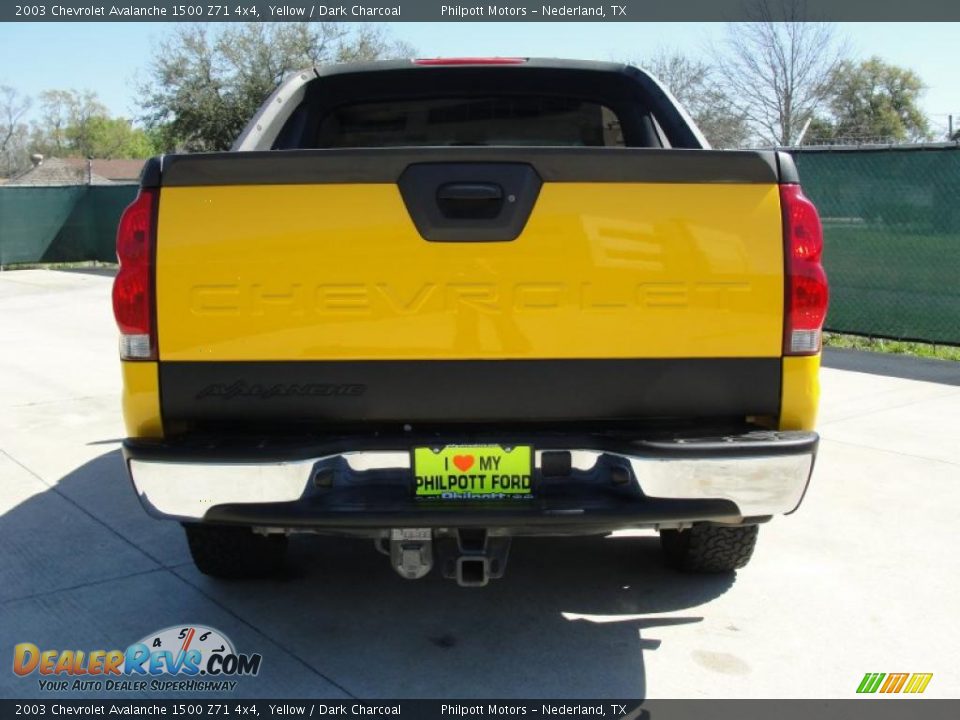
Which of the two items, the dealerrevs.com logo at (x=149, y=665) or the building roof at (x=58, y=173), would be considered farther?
the building roof at (x=58, y=173)

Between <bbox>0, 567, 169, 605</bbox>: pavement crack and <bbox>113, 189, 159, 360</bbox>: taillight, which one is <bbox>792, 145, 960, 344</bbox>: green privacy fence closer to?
<bbox>0, 567, 169, 605</bbox>: pavement crack

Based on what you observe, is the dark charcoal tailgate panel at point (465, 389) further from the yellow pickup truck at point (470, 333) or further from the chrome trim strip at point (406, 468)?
the chrome trim strip at point (406, 468)

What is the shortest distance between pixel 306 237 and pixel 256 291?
212 mm

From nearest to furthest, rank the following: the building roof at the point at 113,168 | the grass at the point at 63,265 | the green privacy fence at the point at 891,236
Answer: the green privacy fence at the point at 891,236, the grass at the point at 63,265, the building roof at the point at 113,168

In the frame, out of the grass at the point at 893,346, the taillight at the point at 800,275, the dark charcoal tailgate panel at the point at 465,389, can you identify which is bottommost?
the grass at the point at 893,346

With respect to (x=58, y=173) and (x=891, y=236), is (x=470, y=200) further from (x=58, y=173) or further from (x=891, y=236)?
(x=58, y=173)

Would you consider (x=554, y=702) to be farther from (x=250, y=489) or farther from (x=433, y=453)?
(x=250, y=489)

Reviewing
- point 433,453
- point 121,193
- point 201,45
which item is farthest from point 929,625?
point 201,45

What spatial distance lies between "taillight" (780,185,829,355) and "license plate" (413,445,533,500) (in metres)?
0.85

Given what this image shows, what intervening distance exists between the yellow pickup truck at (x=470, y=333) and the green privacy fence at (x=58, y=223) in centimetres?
2044

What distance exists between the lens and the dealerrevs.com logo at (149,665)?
330 cm

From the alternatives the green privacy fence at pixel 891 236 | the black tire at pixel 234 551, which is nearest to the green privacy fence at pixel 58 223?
the green privacy fence at pixel 891 236

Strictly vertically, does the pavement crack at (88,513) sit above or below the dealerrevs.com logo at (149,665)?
below

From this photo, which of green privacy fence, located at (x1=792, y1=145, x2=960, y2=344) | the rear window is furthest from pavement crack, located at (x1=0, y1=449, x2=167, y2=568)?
green privacy fence, located at (x1=792, y1=145, x2=960, y2=344)
